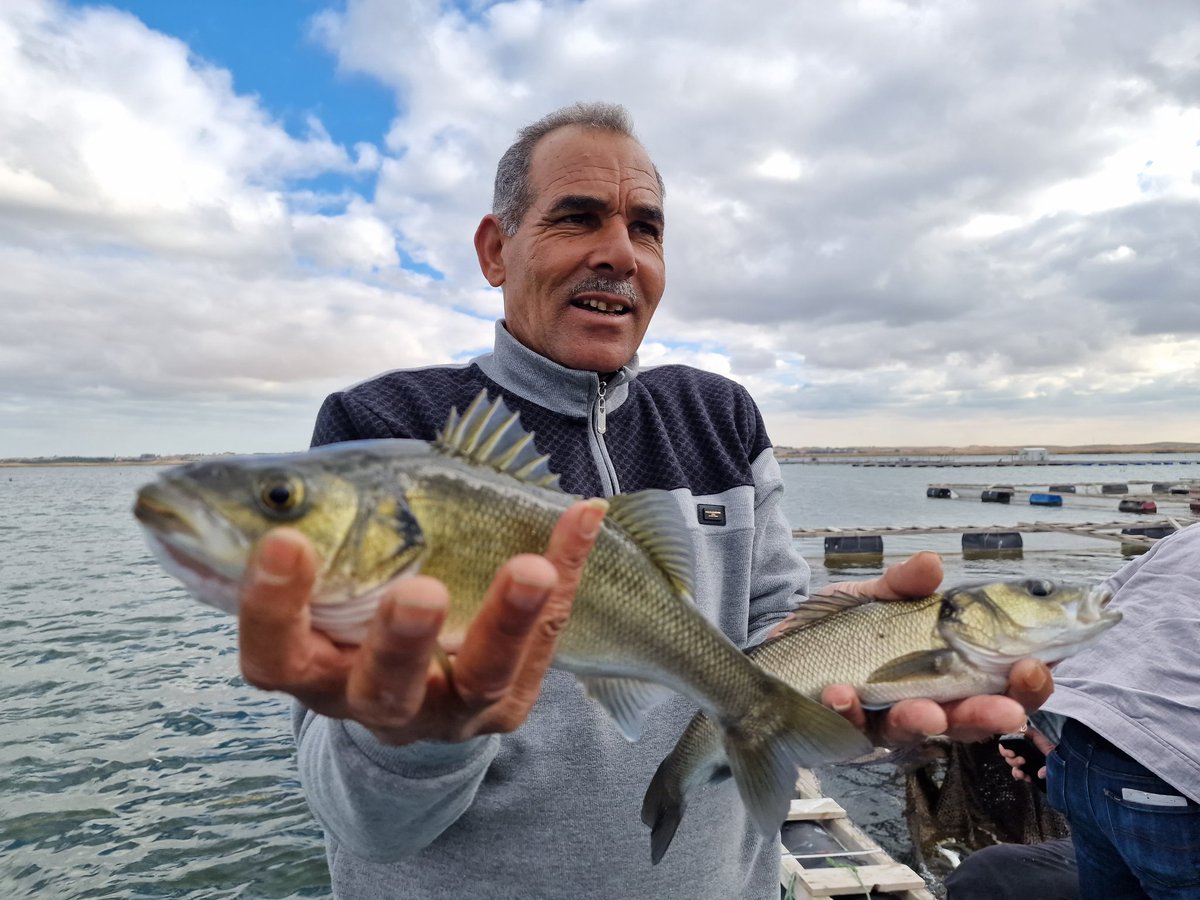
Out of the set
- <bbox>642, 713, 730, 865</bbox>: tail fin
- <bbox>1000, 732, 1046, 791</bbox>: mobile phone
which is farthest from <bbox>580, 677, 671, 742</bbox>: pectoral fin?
<bbox>1000, 732, 1046, 791</bbox>: mobile phone

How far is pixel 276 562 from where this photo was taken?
4.81 ft

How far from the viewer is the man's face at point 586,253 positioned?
11.6 ft

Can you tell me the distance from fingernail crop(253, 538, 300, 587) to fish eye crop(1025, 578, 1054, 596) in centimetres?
296

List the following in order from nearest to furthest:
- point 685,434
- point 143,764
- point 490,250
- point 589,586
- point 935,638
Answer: point 589,586 < point 935,638 < point 685,434 < point 490,250 < point 143,764

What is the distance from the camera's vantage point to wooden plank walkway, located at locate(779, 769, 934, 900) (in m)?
5.96

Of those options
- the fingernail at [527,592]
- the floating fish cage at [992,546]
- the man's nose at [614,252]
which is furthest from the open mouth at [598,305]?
the floating fish cage at [992,546]

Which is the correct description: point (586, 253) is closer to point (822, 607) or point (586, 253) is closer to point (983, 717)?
point (822, 607)

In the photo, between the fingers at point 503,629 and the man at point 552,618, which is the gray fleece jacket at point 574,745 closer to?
the man at point 552,618

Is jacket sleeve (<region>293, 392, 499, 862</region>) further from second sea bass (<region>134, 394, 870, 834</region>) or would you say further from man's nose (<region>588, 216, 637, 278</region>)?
man's nose (<region>588, 216, 637, 278</region>)

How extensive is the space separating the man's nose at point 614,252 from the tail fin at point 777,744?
2.03 m

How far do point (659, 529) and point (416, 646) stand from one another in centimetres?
95

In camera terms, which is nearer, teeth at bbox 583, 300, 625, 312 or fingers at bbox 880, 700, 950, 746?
fingers at bbox 880, 700, 950, 746

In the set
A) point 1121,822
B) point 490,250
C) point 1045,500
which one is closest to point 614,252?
point 490,250

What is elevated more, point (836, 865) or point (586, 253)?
point (586, 253)
